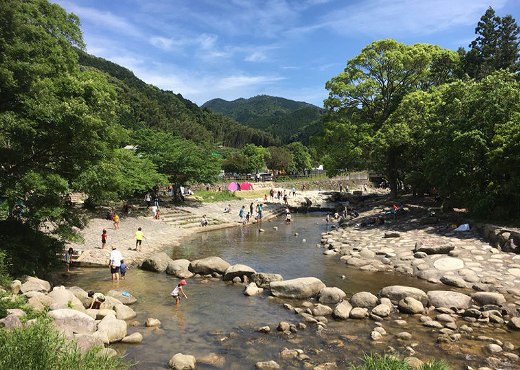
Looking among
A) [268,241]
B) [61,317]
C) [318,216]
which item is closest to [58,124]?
[61,317]

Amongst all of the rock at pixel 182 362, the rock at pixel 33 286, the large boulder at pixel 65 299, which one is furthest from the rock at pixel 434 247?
the rock at pixel 33 286

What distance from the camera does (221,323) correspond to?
13.4 m

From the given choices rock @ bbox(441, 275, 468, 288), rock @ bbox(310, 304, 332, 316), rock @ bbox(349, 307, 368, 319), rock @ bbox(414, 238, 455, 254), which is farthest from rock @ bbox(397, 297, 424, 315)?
rock @ bbox(414, 238, 455, 254)

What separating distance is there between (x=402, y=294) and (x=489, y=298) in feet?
10.2

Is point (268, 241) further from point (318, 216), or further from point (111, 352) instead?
point (111, 352)

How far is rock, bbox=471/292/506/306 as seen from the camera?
14306 millimetres

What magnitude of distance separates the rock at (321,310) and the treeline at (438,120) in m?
13.9

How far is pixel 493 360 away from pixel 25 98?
16.1 m

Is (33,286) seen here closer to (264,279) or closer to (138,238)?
(264,279)

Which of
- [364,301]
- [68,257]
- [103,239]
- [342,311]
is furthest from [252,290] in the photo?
[103,239]

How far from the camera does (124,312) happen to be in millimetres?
13695

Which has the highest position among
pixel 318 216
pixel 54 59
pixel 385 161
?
pixel 54 59

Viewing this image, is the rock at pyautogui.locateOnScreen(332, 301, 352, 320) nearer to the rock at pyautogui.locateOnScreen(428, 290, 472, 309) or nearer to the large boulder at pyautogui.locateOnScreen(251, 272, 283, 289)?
the rock at pyautogui.locateOnScreen(428, 290, 472, 309)

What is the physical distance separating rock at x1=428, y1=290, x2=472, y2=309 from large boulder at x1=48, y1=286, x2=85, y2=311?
12.7 meters
